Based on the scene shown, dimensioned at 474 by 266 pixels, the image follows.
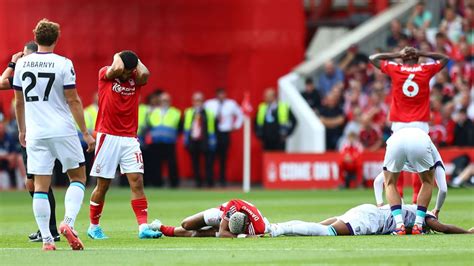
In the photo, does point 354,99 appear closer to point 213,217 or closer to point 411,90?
point 411,90

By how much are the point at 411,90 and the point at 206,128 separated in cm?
1589

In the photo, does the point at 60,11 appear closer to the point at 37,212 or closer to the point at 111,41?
the point at 111,41

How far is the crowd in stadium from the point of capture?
31109 millimetres

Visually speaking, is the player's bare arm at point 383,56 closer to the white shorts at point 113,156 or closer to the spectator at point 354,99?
the white shorts at point 113,156

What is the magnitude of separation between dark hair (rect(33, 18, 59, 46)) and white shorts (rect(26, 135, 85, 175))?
3.42ft

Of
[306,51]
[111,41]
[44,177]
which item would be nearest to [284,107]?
[111,41]

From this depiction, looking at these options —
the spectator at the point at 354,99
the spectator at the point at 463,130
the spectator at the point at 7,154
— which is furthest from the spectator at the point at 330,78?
the spectator at the point at 7,154

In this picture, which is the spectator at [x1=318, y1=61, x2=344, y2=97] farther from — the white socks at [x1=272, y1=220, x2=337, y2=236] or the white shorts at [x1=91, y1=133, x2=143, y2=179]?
the white socks at [x1=272, y1=220, x2=337, y2=236]

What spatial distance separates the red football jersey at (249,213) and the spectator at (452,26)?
18.7 meters

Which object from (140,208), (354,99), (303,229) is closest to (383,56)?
(303,229)

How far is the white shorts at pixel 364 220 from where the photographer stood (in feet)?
52.3

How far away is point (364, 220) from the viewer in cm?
1596

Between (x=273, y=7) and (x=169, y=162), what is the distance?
16.9ft

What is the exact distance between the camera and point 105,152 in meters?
16.5
